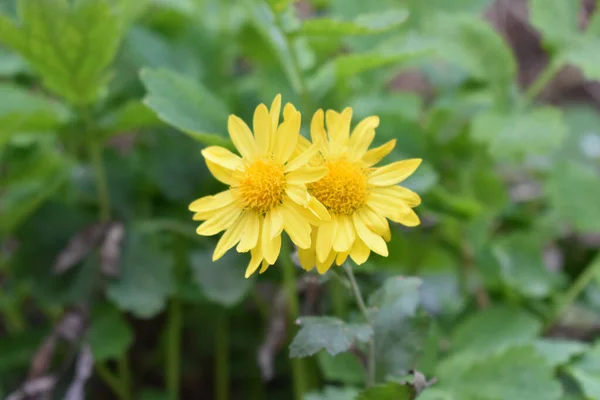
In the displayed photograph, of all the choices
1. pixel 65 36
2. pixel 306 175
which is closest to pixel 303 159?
pixel 306 175

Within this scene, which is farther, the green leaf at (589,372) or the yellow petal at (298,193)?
the green leaf at (589,372)

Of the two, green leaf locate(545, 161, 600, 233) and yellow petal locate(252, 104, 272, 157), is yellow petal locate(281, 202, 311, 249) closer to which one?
yellow petal locate(252, 104, 272, 157)

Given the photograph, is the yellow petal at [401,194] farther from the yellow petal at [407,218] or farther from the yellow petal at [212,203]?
the yellow petal at [212,203]

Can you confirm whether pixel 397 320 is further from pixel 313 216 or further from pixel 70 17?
pixel 70 17

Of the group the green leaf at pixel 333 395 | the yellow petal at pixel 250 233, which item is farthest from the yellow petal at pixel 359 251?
the green leaf at pixel 333 395

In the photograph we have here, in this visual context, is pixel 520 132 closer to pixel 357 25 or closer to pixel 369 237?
pixel 357 25

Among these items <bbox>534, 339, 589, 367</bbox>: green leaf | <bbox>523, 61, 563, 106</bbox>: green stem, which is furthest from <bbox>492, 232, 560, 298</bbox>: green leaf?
<bbox>523, 61, 563, 106</bbox>: green stem
